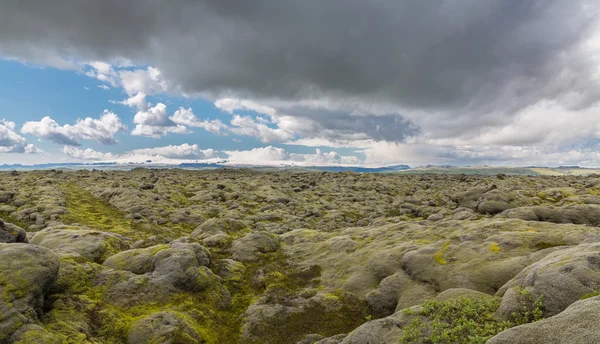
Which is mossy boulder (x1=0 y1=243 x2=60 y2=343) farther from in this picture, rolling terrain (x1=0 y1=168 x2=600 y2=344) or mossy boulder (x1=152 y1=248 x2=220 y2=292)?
mossy boulder (x1=152 y1=248 x2=220 y2=292)

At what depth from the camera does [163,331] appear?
20703 mm

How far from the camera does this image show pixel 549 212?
146 ft

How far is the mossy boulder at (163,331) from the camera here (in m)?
20.2

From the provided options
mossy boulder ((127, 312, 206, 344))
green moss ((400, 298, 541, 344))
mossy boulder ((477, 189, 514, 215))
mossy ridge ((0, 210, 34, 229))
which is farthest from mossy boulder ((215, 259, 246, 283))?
mossy boulder ((477, 189, 514, 215))

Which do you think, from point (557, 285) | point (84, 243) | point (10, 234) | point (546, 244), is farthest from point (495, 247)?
point (10, 234)

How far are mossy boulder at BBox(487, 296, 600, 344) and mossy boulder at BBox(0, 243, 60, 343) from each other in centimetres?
2265

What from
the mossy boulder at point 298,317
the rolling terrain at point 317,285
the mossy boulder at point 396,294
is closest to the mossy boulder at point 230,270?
the rolling terrain at point 317,285

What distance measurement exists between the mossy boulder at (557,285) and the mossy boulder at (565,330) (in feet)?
9.63

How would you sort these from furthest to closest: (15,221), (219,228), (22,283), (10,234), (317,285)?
1. (15,221)
2. (219,228)
3. (317,285)
4. (10,234)
5. (22,283)

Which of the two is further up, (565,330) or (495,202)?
(565,330)

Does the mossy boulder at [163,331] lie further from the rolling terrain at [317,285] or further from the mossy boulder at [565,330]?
the mossy boulder at [565,330]

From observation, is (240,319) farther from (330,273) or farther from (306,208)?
(306,208)

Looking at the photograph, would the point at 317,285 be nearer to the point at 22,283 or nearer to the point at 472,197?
the point at 22,283

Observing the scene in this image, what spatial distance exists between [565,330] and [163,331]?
22.0 metres
